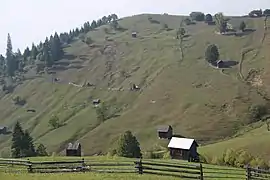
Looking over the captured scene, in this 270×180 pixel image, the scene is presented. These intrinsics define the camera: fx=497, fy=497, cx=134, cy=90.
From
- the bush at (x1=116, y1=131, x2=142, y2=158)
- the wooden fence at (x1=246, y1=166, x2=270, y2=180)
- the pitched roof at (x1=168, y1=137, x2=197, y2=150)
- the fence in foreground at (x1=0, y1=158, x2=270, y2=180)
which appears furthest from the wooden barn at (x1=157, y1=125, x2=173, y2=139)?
the wooden fence at (x1=246, y1=166, x2=270, y2=180)

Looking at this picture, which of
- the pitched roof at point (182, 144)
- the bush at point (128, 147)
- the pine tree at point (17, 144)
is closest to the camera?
the pitched roof at point (182, 144)

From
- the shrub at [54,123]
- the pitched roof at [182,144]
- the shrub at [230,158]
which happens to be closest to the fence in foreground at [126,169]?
the shrub at [230,158]

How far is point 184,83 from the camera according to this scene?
196 metres

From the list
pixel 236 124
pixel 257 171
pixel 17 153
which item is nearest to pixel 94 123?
pixel 236 124

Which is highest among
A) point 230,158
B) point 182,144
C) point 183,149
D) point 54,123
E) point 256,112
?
point 54,123

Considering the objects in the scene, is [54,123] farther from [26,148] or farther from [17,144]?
[17,144]

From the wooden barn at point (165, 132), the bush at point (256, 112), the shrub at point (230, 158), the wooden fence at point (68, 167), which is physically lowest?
the wooden fence at point (68, 167)

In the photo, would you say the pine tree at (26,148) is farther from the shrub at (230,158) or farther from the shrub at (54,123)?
the shrub at (54,123)

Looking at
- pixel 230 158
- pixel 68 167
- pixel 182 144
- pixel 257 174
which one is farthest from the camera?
pixel 182 144

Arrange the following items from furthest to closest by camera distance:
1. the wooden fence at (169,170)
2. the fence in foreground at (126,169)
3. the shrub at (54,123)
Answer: the shrub at (54,123), the fence in foreground at (126,169), the wooden fence at (169,170)

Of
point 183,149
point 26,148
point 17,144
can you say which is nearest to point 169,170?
point 183,149

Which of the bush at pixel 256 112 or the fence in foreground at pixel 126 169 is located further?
the bush at pixel 256 112

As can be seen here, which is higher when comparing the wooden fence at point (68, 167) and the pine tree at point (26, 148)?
the pine tree at point (26, 148)

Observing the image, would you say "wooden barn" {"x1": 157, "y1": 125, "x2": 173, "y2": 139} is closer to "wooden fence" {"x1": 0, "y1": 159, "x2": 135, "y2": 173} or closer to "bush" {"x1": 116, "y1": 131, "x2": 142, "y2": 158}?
"bush" {"x1": 116, "y1": 131, "x2": 142, "y2": 158}
